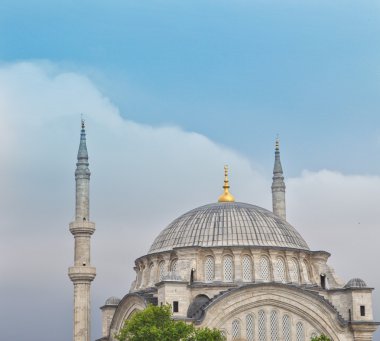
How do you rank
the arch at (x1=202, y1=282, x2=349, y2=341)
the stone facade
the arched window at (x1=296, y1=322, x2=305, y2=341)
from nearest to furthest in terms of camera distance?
the arch at (x1=202, y1=282, x2=349, y2=341) < the stone facade < the arched window at (x1=296, y1=322, x2=305, y2=341)

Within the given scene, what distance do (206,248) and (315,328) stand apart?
18.8 feet

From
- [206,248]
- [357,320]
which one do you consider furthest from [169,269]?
[357,320]

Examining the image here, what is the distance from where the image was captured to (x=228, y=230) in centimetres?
4675

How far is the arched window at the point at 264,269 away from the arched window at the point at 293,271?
114 centimetres

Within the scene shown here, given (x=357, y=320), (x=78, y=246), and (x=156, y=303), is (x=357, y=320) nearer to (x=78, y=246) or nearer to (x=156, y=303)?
(x=156, y=303)

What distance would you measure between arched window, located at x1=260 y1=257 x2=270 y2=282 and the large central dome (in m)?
0.72

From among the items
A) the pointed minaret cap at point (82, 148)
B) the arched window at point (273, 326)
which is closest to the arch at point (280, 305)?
the arched window at point (273, 326)

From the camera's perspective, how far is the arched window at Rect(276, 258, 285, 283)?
4599cm

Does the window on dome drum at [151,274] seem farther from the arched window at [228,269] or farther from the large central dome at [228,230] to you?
the arched window at [228,269]

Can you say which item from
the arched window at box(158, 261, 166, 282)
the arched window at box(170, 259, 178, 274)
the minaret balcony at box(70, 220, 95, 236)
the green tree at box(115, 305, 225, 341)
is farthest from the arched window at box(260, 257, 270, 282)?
the minaret balcony at box(70, 220, 95, 236)

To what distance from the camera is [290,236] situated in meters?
48.1

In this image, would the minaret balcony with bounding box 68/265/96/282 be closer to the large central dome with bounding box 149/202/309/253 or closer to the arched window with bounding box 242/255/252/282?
the large central dome with bounding box 149/202/309/253

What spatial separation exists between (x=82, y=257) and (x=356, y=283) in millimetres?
12644

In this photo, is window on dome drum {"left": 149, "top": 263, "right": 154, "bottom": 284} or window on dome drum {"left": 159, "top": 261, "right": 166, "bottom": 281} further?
window on dome drum {"left": 149, "top": 263, "right": 154, "bottom": 284}
